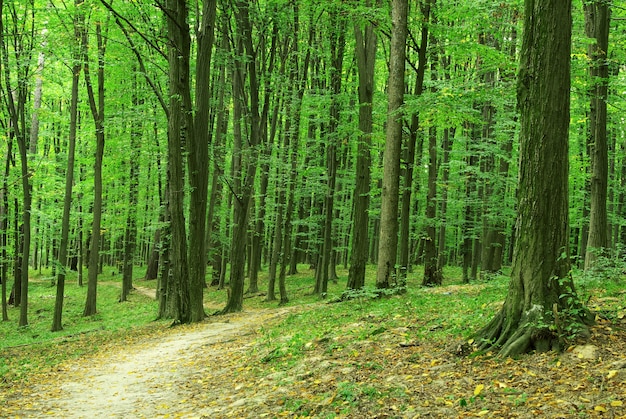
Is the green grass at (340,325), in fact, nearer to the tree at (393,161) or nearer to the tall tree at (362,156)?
the tree at (393,161)

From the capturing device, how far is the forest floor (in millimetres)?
4418

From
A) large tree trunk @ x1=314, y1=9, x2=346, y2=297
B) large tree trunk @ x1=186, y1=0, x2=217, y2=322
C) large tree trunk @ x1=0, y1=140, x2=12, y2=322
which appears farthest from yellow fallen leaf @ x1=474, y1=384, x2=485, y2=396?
large tree trunk @ x1=0, y1=140, x2=12, y2=322

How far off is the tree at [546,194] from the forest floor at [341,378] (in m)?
0.36

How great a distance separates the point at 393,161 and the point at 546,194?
5.63 metres

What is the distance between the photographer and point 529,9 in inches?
215

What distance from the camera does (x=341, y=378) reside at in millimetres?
5977

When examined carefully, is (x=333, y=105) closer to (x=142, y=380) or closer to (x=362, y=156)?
(x=362, y=156)

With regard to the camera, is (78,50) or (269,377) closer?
(269,377)

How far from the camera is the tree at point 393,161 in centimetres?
1064

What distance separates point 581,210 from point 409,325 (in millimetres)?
20653

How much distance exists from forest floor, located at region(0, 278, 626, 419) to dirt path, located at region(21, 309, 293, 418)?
1.2 inches

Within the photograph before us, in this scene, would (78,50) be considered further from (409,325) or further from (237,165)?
(409,325)

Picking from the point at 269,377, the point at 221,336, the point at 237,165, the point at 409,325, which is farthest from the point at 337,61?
the point at 269,377

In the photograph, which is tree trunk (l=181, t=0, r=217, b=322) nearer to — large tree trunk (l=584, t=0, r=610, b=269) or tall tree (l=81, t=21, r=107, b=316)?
tall tree (l=81, t=21, r=107, b=316)
